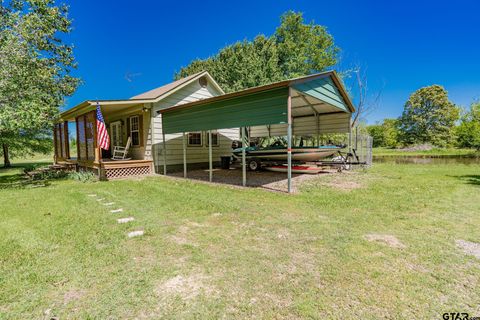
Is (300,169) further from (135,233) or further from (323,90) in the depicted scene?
(135,233)

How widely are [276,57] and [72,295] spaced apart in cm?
2432

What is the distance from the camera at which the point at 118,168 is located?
985 cm

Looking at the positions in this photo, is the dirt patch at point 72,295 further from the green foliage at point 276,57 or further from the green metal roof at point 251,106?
the green foliage at point 276,57

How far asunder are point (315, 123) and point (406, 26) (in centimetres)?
1419

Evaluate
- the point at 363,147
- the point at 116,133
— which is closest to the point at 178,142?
the point at 116,133

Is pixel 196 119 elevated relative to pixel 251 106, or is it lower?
lower

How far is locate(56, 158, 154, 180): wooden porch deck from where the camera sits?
9500 mm

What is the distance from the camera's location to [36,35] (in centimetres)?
875

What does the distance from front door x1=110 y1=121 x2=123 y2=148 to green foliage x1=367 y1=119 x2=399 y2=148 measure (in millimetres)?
43590

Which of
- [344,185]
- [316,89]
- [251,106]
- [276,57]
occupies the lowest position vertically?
[344,185]

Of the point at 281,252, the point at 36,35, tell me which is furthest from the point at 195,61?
the point at 281,252

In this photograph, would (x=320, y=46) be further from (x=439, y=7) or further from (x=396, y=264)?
(x=396, y=264)

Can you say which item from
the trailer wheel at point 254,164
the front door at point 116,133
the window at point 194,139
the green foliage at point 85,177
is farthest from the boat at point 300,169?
the front door at point 116,133

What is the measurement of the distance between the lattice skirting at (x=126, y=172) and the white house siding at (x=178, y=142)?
51 centimetres
